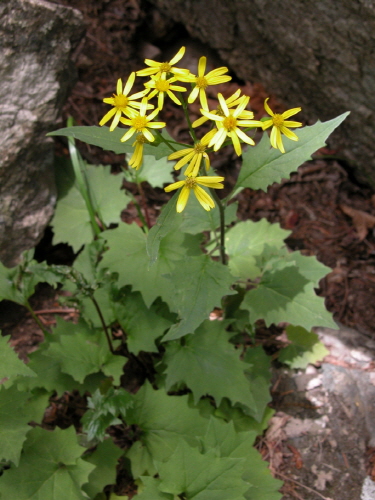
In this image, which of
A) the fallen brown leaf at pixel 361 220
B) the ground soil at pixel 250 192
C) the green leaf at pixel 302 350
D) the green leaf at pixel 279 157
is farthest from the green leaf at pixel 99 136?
the fallen brown leaf at pixel 361 220

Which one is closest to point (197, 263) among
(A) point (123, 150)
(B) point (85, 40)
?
(A) point (123, 150)

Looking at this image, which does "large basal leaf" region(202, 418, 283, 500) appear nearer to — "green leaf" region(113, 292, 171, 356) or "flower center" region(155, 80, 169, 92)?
"green leaf" region(113, 292, 171, 356)

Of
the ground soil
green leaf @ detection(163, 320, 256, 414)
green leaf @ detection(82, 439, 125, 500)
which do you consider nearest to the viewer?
green leaf @ detection(82, 439, 125, 500)

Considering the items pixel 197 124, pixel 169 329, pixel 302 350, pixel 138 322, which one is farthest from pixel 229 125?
pixel 302 350

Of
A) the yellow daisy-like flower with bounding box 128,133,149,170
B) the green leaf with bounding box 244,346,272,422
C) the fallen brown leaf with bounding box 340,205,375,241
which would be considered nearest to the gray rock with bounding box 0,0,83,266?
the yellow daisy-like flower with bounding box 128,133,149,170

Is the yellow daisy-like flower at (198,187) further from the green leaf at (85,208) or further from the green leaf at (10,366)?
the green leaf at (85,208)

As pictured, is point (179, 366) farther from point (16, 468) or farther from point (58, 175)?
point (58, 175)
